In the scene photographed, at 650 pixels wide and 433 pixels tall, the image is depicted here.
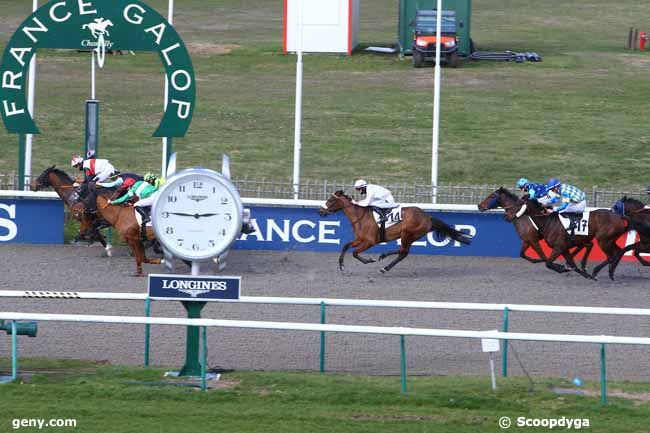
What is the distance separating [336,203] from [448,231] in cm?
177

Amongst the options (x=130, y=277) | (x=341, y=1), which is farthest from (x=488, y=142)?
(x=130, y=277)

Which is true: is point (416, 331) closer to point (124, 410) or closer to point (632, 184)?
point (124, 410)

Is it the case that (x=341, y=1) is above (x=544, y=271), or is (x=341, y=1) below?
above

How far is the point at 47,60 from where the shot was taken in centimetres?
3953

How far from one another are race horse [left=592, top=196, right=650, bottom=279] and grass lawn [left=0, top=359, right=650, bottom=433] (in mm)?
7349

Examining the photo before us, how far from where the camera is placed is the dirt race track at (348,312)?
12945 millimetres

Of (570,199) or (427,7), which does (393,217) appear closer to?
(570,199)

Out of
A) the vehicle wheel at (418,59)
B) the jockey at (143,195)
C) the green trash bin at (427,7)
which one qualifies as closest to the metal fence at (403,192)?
the jockey at (143,195)

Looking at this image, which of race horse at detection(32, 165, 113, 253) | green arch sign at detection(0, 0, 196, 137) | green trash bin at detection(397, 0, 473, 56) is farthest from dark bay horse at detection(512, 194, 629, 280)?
green trash bin at detection(397, 0, 473, 56)

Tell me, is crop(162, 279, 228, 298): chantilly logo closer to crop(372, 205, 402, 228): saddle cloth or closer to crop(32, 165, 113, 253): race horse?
crop(372, 205, 402, 228): saddle cloth

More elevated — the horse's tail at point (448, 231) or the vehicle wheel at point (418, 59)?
the vehicle wheel at point (418, 59)

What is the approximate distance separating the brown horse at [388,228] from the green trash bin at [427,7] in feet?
59.9

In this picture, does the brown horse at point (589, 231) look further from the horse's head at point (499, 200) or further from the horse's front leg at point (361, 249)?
the horse's front leg at point (361, 249)

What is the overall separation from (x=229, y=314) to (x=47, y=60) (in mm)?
25877
